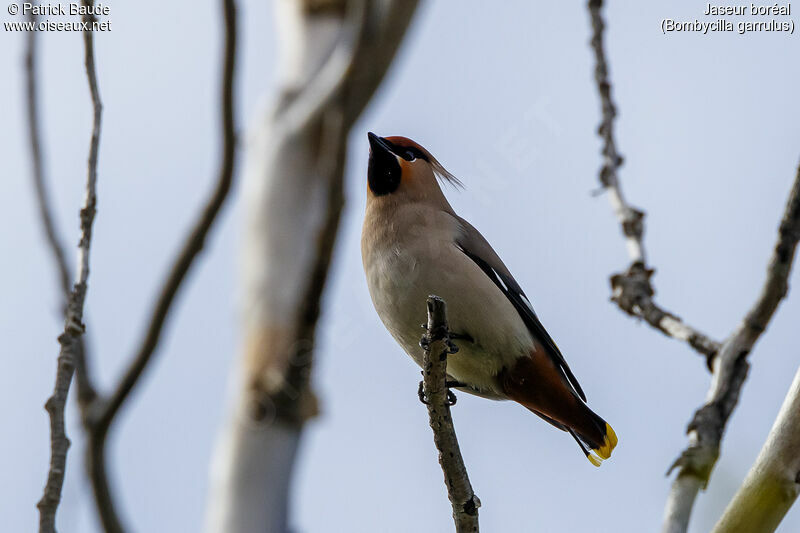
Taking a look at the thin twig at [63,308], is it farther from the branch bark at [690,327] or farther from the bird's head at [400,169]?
the bird's head at [400,169]

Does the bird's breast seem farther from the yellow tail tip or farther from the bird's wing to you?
the yellow tail tip

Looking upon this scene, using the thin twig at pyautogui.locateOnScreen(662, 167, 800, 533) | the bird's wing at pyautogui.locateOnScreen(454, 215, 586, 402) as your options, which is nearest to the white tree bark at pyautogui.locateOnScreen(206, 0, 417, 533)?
the bird's wing at pyautogui.locateOnScreen(454, 215, 586, 402)

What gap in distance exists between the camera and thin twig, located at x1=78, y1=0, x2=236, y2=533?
3.43m

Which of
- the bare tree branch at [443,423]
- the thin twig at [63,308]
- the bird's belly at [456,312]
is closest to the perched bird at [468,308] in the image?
the bird's belly at [456,312]

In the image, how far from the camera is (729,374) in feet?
8.05

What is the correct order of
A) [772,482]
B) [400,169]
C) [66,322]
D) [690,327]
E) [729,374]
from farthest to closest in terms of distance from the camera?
[400,169] < [690,327] < [66,322] < [729,374] < [772,482]

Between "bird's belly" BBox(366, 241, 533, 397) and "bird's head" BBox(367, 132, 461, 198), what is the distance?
0.55m

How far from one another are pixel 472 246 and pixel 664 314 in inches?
50.8

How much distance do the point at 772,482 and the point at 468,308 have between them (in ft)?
6.17

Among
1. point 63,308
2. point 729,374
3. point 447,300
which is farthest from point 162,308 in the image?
point 729,374

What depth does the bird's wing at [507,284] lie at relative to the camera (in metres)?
4.14

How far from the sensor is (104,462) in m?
3.49

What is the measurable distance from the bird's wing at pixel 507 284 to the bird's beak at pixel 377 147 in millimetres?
468

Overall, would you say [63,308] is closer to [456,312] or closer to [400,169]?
[456,312]
